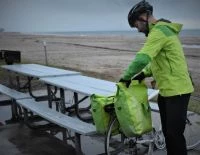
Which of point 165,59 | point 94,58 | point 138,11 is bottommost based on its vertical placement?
point 94,58

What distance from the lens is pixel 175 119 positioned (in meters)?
3.79

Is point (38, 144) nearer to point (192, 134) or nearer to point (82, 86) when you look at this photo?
point (82, 86)

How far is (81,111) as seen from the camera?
7477 millimetres

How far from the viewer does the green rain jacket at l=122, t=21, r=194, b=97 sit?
3643 mm

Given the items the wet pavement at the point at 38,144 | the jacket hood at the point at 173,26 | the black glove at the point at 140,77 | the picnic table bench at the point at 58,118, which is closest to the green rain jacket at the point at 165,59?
the jacket hood at the point at 173,26

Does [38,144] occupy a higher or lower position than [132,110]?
lower

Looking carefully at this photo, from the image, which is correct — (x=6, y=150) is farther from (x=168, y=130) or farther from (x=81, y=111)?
(x=168, y=130)

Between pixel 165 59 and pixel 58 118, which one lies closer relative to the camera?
pixel 165 59

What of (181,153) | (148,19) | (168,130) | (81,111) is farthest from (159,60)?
(81,111)

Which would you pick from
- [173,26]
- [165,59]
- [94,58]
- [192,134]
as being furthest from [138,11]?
[94,58]

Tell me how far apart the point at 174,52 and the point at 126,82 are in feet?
2.03

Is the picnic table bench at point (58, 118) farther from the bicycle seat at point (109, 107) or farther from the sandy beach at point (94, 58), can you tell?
the sandy beach at point (94, 58)

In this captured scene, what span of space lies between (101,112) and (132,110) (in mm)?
490

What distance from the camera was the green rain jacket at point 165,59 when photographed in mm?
3643
